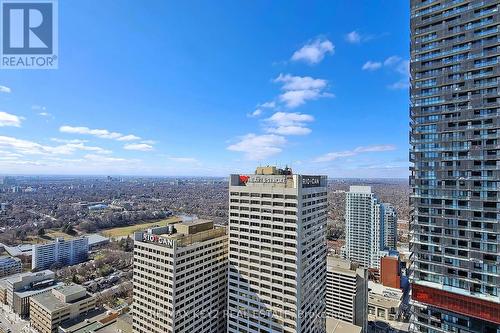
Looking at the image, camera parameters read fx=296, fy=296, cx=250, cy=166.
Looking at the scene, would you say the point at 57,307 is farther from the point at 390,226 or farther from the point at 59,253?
the point at 390,226

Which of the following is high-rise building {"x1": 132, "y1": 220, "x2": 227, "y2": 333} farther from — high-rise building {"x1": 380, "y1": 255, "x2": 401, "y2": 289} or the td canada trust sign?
high-rise building {"x1": 380, "y1": 255, "x2": 401, "y2": 289}

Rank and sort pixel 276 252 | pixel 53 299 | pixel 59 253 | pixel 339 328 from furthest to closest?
pixel 59 253 → pixel 53 299 → pixel 339 328 → pixel 276 252

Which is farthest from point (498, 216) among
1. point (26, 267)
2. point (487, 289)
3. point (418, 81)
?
point (26, 267)

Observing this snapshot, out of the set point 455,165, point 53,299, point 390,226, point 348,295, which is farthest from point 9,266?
point 390,226

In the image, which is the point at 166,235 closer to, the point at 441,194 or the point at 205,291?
the point at 205,291

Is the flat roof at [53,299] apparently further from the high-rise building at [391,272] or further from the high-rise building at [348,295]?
the high-rise building at [391,272]

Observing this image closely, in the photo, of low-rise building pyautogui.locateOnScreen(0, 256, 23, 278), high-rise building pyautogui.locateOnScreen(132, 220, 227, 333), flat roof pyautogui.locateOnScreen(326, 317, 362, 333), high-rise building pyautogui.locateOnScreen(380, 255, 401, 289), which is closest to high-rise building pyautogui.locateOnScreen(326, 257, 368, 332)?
flat roof pyautogui.locateOnScreen(326, 317, 362, 333)
